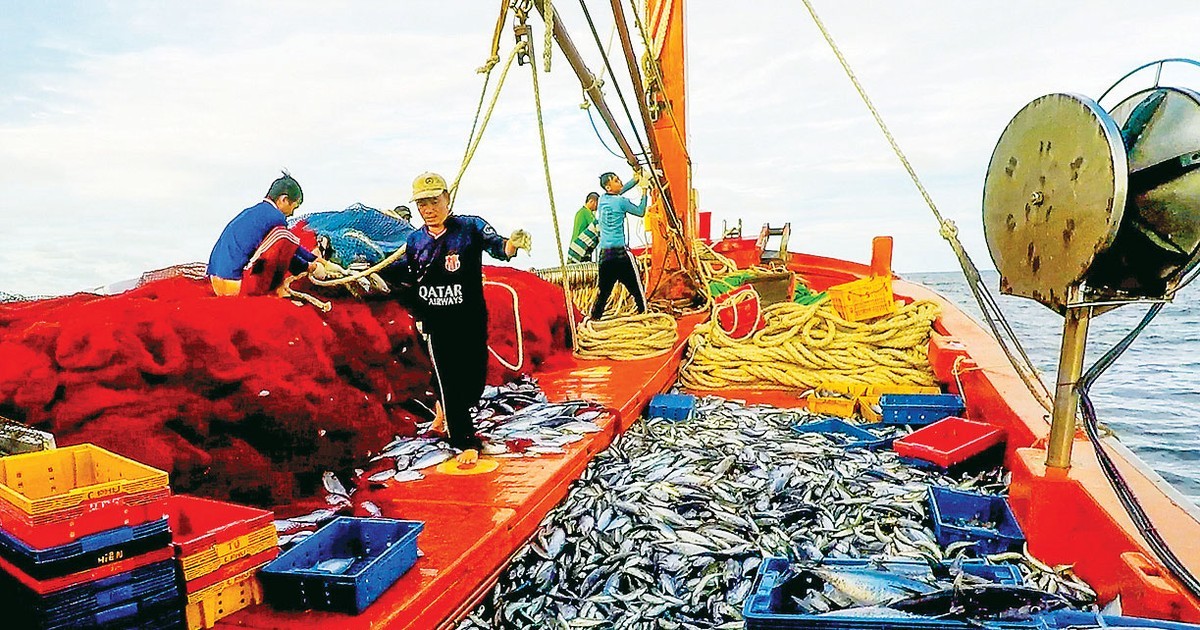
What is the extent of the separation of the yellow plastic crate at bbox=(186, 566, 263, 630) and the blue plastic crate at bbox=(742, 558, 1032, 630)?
197 centimetres

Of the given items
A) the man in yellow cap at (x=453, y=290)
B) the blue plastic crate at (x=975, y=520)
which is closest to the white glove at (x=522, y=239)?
the man in yellow cap at (x=453, y=290)

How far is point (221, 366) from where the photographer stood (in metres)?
3.69

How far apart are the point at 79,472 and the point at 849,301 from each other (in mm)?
7626

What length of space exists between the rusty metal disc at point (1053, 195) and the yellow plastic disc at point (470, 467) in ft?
10.4

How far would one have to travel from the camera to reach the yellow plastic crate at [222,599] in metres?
2.51

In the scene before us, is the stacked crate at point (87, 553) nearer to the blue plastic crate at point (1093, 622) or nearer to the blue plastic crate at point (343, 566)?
the blue plastic crate at point (343, 566)

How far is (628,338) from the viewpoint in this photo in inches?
326

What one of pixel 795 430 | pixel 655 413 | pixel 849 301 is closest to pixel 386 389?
pixel 655 413

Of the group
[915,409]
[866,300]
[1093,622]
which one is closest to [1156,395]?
[866,300]

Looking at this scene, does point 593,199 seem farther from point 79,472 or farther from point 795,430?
point 79,472

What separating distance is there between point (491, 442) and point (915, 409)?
3685 millimetres

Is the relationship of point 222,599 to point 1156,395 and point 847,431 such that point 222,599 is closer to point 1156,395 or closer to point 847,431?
point 847,431

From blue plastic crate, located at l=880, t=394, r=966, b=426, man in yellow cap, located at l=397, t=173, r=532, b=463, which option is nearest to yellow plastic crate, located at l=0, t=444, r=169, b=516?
man in yellow cap, located at l=397, t=173, r=532, b=463

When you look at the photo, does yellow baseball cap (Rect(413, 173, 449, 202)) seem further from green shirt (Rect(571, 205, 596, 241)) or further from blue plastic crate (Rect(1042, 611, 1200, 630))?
green shirt (Rect(571, 205, 596, 241))
